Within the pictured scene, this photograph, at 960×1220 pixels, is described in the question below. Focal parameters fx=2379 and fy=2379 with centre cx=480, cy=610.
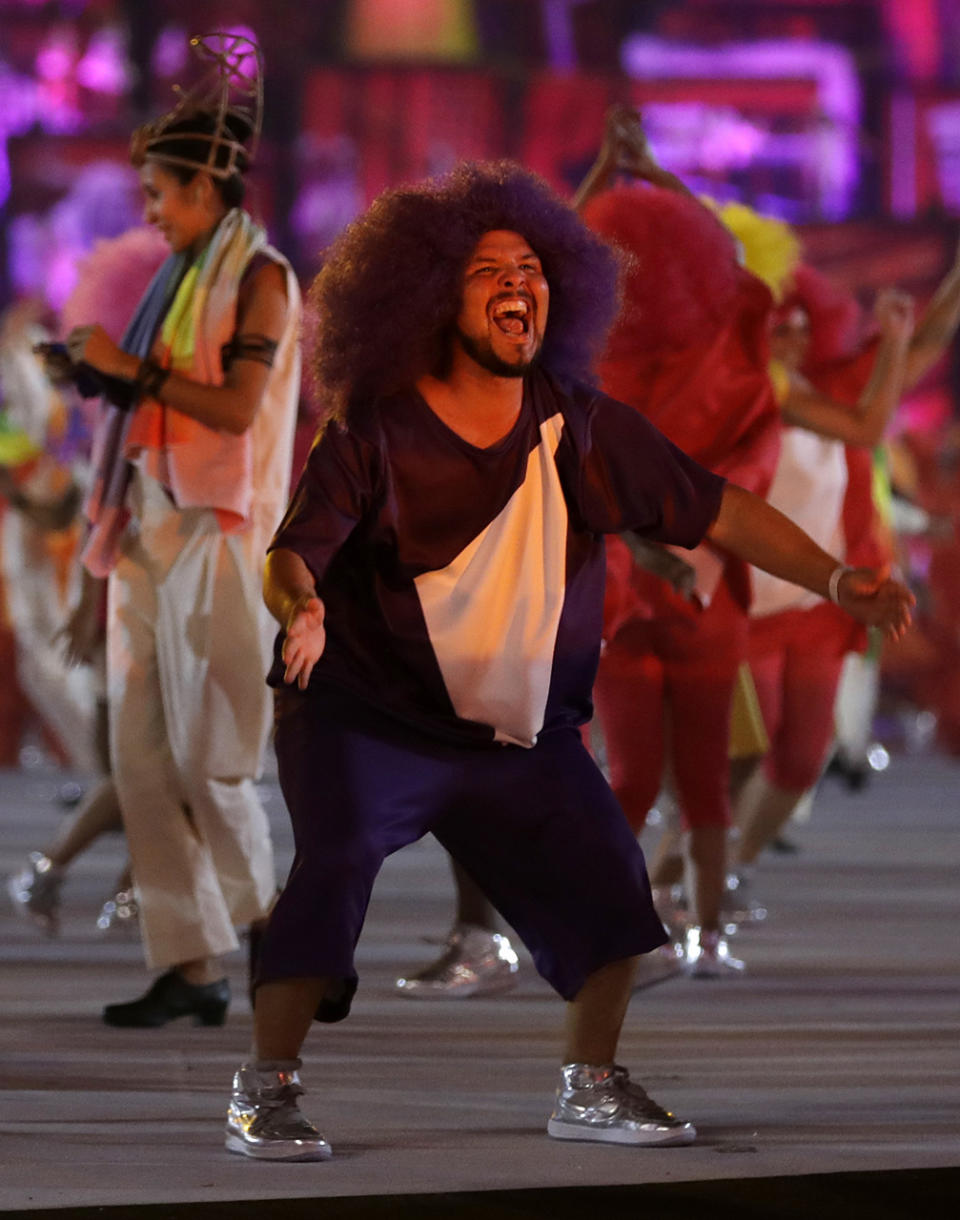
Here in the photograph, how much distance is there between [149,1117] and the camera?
13.0 feet

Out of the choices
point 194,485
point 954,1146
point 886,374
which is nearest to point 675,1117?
point 954,1146

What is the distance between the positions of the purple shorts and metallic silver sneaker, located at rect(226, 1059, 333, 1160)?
0.43 ft

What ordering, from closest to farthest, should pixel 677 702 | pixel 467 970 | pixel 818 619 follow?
pixel 467 970
pixel 677 702
pixel 818 619

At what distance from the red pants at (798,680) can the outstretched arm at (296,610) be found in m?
3.49

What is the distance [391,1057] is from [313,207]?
14.3 metres

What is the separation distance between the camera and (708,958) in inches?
226

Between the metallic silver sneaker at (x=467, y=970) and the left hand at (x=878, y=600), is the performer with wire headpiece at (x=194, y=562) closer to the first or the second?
the metallic silver sneaker at (x=467, y=970)

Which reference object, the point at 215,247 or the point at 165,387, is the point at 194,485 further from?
the point at 215,247

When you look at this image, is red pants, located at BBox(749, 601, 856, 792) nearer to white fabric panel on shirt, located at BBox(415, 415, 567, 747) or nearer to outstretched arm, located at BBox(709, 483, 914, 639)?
outstretched arm, located at BBox(709, 483, 914, 639)

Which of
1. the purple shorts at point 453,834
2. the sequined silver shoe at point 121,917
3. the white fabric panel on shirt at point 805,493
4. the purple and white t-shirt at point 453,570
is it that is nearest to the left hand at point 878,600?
the purple and white t-shirt at point 453,570

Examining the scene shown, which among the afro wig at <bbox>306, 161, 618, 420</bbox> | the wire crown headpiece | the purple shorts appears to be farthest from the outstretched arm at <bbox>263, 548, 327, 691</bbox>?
the wire crown headpiece

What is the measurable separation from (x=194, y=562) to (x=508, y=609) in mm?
1364

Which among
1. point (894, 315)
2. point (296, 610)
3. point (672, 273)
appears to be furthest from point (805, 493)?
point (296, 610)

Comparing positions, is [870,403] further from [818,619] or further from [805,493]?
[818,619]
